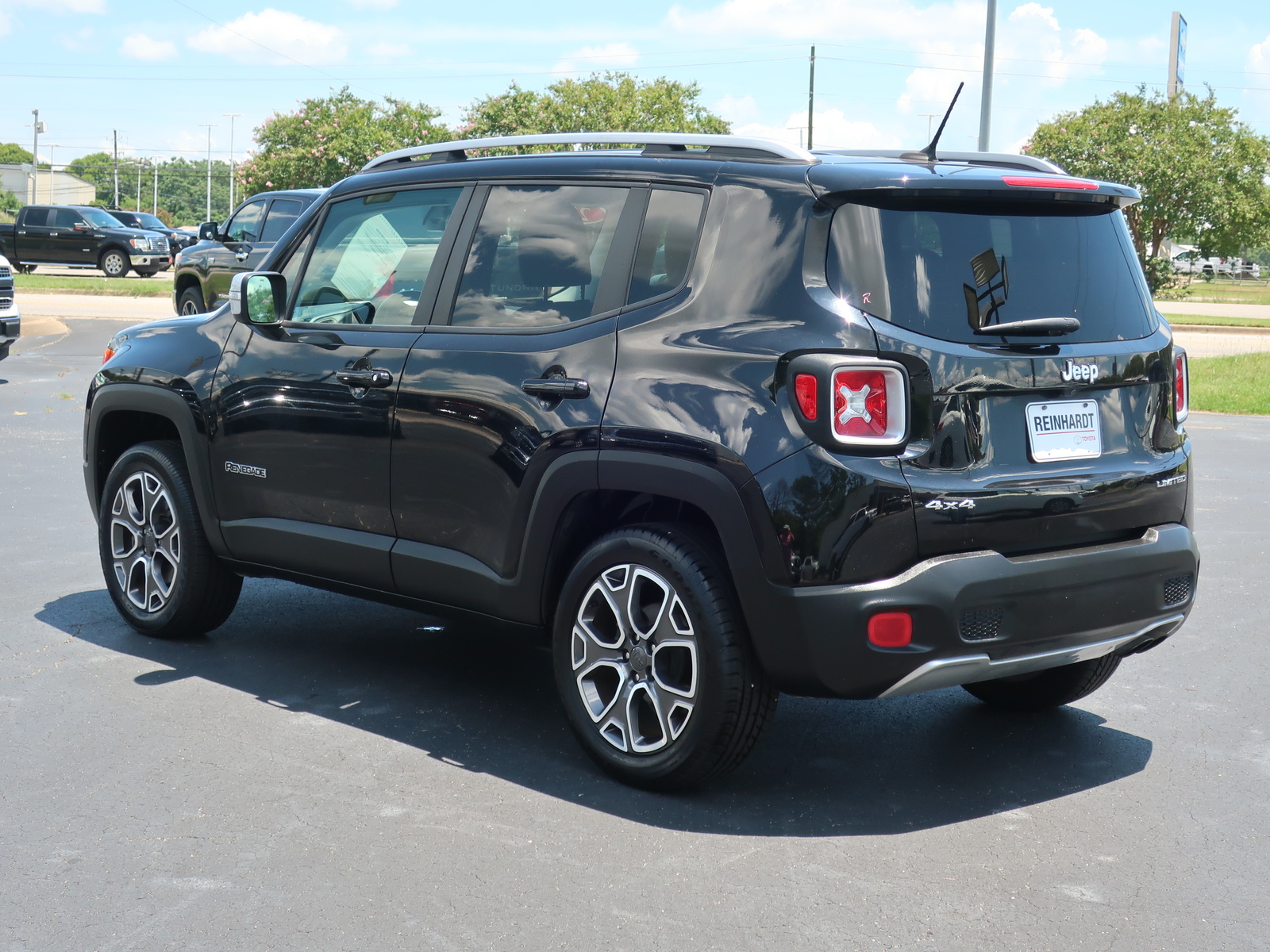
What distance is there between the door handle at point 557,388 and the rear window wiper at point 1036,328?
1.21 m

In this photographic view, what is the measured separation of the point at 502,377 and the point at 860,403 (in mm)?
1308

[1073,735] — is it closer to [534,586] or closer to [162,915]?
[534,586]

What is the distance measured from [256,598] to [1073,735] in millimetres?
3954

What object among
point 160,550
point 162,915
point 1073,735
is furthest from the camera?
point 160,550

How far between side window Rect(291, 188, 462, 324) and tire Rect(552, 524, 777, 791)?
1360mm

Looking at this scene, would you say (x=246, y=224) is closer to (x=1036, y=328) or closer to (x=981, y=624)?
(x=1036, y=328)

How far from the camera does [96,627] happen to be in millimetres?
6125

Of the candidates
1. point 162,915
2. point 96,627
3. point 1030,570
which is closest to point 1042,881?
point 1030,570

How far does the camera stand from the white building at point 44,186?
129625mm

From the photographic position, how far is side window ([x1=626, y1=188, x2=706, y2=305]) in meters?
4.25

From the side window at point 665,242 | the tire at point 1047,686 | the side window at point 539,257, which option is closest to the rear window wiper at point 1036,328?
the side window at point 665,242

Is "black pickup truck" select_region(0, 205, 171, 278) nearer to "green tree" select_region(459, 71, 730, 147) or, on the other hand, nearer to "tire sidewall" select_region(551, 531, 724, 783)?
"green tree" select_region(459, 71, 730, 147)

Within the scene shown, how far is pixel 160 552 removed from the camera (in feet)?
19.3

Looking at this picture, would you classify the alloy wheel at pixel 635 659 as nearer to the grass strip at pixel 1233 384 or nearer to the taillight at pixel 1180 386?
the taillight at pixel 1180 386
